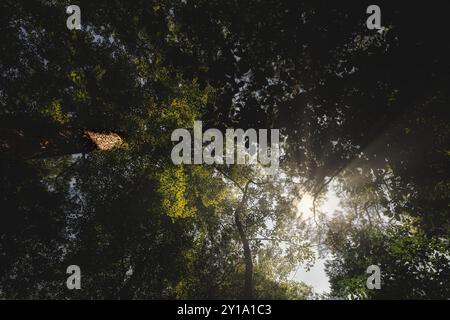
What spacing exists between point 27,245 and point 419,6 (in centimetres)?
2058

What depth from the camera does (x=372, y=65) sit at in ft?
28.9

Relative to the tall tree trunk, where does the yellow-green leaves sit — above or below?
above

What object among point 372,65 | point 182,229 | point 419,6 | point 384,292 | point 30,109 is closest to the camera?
point 419,6

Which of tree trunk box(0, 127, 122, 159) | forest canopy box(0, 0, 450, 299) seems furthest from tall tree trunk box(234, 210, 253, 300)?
tree trunk box(0, 127, 122, 159)

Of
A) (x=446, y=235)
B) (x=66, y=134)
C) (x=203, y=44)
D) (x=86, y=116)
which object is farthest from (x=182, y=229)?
(x=446, y=235)

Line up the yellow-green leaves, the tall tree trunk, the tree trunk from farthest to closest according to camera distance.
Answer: the tall tree trunk
the yellow-green leaves
the tree trunk

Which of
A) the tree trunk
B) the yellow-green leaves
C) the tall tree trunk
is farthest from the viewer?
the tall tree trunk

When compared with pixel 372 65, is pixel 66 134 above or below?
below

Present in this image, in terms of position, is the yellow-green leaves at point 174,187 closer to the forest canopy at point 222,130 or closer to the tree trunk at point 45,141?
the forest canopy at point 222,130

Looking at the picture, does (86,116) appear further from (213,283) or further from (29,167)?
(213,283)

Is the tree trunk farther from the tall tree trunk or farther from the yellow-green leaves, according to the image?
the tall tree trunk

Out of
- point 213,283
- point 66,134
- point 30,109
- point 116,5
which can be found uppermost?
point 116,5

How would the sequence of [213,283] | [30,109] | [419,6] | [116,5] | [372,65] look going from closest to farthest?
[419,6]
[372,65]
[116,5]
[30,109]
[213,283]

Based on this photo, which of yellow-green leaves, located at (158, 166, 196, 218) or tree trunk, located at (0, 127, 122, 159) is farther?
yellow-green leaves, located at (158, 166, 196, 218)
